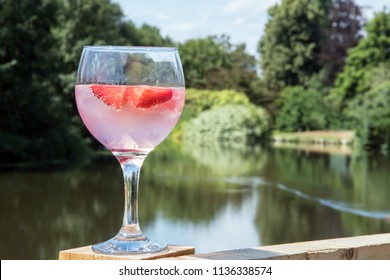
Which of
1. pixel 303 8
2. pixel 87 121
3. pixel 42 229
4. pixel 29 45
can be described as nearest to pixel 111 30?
pixel 29 45

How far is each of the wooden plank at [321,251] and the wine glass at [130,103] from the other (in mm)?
142

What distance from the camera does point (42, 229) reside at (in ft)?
49.8

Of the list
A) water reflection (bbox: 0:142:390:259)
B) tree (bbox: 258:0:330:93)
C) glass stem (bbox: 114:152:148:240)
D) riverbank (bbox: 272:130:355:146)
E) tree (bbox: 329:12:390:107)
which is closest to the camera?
glass stem (bbox: 114:152:148:240)

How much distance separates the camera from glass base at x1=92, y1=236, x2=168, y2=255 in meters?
1.39

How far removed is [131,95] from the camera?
1407mm

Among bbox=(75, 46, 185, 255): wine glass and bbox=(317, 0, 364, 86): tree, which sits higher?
bbox=(317, 0, 364, 86): tree

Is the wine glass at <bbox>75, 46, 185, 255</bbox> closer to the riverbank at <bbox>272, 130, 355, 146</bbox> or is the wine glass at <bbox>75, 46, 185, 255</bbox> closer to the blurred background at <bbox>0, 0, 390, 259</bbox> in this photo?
the blurred background at <bbox>0, 0, 390, 259</bbox>

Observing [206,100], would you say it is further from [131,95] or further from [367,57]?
[131,95]

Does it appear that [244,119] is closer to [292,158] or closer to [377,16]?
[377,16]

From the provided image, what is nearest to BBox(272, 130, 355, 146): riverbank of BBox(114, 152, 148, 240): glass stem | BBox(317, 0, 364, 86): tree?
BBox(317, 0, 364, 86): tree

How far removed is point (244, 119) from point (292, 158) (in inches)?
649

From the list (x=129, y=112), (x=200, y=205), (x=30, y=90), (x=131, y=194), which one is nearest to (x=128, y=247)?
(x=131, y=194)

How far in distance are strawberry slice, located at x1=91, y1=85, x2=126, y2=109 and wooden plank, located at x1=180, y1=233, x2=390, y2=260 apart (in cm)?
26

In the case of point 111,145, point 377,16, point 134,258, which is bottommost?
point 134,258
